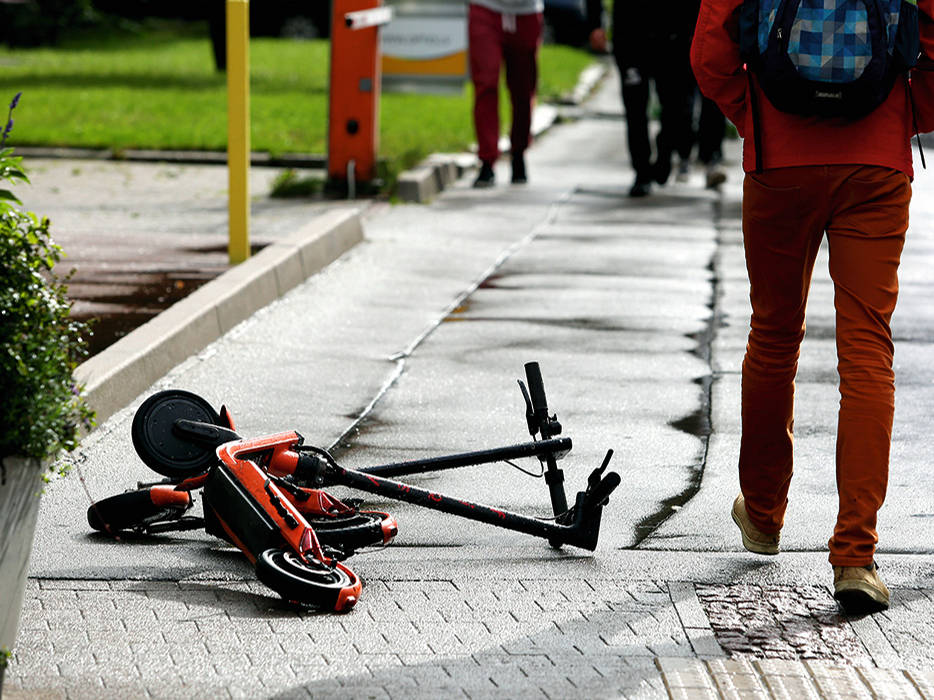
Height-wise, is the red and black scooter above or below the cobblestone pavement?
above

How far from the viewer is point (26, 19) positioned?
26.0m

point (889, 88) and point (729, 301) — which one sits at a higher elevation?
point (889, 88)

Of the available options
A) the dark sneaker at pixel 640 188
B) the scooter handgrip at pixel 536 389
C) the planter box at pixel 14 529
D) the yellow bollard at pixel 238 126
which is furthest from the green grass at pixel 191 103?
the planter box at pixel 14 529

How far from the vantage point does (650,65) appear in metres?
10.9

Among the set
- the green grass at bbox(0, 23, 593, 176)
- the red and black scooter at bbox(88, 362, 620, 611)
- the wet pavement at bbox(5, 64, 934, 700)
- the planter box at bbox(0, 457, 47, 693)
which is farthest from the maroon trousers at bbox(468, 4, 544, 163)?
the planter box at bbox(0, 457, 47, 693)

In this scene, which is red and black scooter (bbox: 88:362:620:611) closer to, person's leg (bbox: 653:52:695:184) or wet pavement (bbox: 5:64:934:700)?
wet pavement (bbox: 5:64:934:700)

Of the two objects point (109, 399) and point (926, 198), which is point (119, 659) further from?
point (926, 198)

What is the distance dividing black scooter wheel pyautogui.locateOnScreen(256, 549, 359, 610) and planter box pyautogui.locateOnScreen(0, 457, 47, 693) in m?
0.58

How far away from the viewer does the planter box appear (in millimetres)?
2967

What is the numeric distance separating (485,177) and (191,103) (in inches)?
219

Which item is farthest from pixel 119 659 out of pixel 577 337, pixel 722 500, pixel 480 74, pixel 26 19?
pixel 26 19

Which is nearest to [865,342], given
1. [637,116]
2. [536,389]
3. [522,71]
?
[536,389]

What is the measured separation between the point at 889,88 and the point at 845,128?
15cm

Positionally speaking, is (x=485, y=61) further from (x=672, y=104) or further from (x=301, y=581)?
(x=301, y=581)
